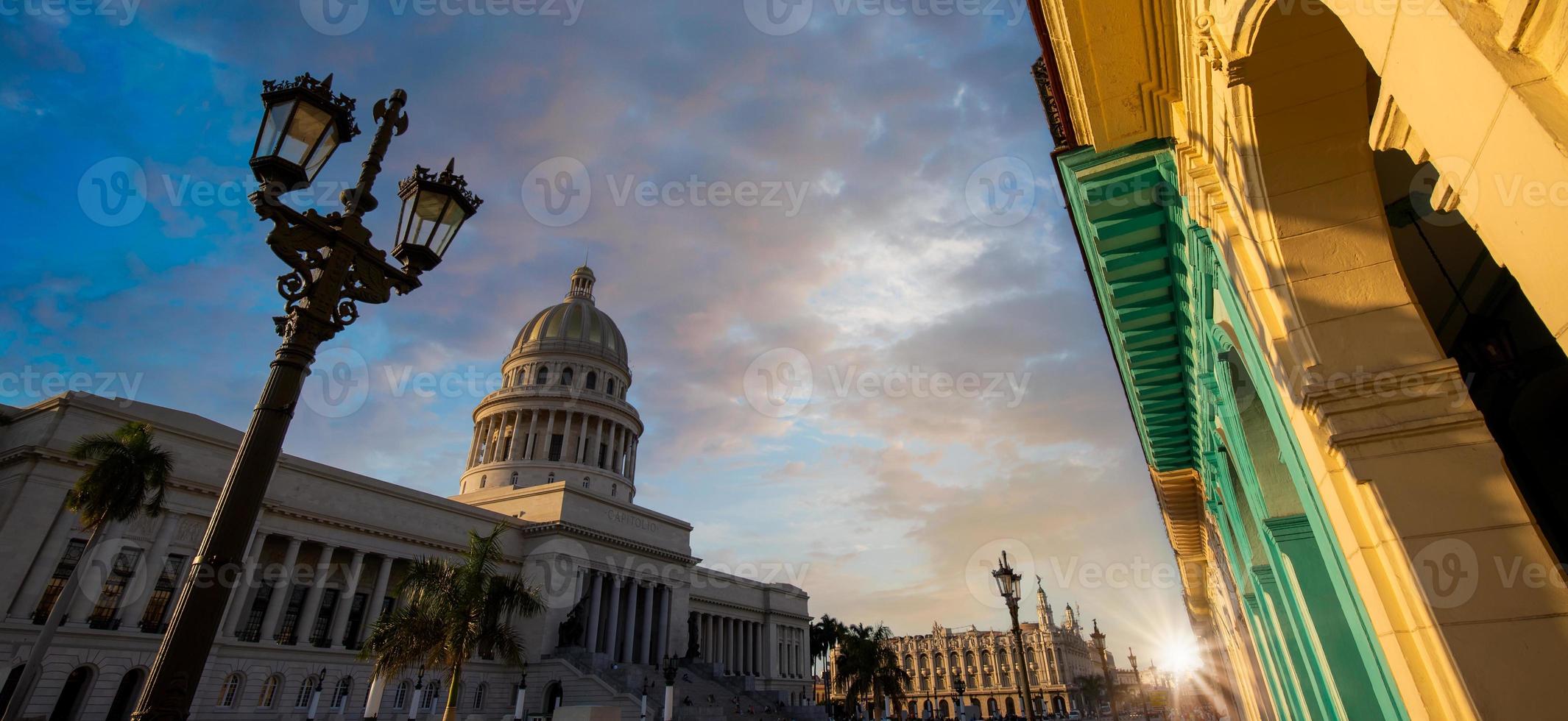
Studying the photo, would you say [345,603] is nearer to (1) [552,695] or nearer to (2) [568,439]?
(1) [552,695]

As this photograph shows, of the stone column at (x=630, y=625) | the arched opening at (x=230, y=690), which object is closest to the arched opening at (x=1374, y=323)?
the arched opening at (x=230, y=690)

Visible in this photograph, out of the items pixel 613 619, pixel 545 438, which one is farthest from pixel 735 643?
pixel 545 438

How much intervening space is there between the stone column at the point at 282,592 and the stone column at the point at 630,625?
19746 mm

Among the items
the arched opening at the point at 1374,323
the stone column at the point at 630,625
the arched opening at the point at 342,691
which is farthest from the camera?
the stone column at the point at 630,625

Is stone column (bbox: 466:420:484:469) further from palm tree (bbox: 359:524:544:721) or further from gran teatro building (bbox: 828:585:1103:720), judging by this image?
gran teatro building (bbox: 828:585:1103:720)

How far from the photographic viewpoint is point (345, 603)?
36.3 meters

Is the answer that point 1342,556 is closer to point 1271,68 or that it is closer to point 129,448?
point 1271,68

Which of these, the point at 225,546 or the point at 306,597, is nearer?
the point at 225,546

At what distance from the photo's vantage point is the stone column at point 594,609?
144 feet

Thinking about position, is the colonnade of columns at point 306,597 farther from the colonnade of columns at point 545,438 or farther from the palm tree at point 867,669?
the palm tree at point 867,669

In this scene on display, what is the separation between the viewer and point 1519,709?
3646 millimetres

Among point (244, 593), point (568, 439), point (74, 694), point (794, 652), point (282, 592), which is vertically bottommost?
point (74, 694)

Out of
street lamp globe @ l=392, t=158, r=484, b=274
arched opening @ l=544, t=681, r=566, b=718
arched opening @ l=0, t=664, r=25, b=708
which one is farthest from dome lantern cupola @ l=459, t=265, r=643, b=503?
street lamp globe @ l=392, t=158, r=484, b=274

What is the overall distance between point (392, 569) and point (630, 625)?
15.3 metres
